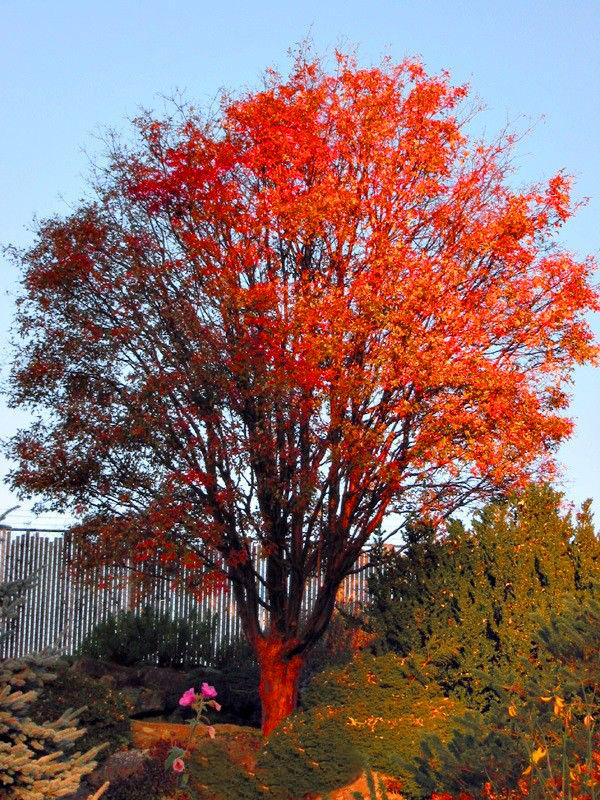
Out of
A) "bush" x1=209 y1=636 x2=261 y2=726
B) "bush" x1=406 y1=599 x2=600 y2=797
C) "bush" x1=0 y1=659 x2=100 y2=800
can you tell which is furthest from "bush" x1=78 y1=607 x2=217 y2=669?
"bush" x1=406 y1=599 x2=600 y2=797

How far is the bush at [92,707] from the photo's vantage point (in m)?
11.4

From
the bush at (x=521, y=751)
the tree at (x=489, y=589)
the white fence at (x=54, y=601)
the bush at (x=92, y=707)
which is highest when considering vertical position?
the white fence at (x=54, y=601)

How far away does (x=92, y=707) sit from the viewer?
11609mm

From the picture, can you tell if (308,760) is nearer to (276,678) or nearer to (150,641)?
(276,678)

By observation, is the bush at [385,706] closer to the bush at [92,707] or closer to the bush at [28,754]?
the bush at [28,754]

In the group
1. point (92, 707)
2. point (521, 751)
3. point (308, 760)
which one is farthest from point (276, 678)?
point (521, 751)

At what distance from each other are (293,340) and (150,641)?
6.34 meters

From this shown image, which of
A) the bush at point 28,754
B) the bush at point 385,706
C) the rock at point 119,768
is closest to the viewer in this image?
the bush at point 28,754

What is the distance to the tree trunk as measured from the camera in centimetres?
1360

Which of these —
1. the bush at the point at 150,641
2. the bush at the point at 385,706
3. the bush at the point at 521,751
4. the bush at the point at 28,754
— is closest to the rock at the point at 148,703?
the bush at the point at 150,641

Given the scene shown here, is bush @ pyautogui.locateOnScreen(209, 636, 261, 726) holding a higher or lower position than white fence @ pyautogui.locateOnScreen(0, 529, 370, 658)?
lower

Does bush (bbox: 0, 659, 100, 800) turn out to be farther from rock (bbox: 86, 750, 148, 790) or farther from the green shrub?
rock (bbox: 86, 750, 148, 790)

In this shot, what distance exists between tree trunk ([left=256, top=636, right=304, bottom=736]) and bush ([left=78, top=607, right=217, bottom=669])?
3.23 meters

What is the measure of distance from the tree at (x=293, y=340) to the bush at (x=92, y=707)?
6.08 feet
